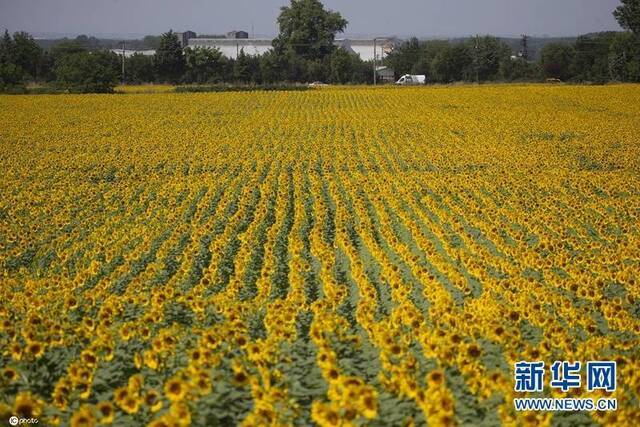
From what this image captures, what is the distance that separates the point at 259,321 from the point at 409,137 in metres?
21.3

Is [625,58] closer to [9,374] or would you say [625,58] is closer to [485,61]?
[485,61]

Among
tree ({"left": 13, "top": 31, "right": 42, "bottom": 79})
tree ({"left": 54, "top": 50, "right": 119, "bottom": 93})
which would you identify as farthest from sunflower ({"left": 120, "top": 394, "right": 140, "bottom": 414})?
tree ({"left": 13, "top": 31, "right": 42, "bottom": 79})

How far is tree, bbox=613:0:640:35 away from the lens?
81.1 metres

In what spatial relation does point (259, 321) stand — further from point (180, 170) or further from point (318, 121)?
point (318, 121)

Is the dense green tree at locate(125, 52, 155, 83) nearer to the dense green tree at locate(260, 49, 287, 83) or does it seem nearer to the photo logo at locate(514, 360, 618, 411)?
the dense green tree at locate(260, 49, 287, 83)

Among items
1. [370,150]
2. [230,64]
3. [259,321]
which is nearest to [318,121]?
[370,150]

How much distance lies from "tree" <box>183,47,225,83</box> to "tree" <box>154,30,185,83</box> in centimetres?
80

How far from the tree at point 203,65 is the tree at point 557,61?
3377 centimetres

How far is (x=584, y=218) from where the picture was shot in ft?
44.0

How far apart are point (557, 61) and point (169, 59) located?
39606 millimetres

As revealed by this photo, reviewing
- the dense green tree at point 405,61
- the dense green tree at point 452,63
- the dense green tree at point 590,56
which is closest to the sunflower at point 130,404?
the dense green tree at point 590,56

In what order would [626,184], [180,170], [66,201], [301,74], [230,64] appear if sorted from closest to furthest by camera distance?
1. [66,201]
2. [626,184]
3. [180,170]
4. [230,64]
5. [301,74]

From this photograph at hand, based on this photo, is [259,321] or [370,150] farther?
[370,150]

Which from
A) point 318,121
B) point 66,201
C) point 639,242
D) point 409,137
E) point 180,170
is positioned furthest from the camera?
point 318,121
